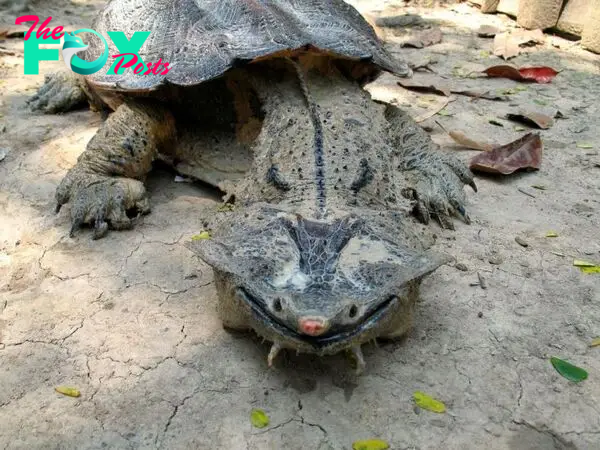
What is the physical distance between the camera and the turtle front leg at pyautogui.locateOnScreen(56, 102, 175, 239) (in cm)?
312

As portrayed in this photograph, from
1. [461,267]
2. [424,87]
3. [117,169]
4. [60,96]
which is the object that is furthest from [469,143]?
[60,96]

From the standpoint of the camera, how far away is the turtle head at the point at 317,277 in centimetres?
185

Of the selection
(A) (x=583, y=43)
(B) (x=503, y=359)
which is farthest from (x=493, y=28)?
(B) (x=503, y=359)

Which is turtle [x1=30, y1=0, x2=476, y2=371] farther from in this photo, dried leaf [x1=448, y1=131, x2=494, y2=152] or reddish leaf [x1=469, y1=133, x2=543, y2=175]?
dried leaf [x1=448, y1=131, x2=494, y2=152]

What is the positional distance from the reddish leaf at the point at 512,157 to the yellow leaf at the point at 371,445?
7.96 feet

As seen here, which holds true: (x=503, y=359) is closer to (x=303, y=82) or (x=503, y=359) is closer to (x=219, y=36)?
(x=303, y=82)

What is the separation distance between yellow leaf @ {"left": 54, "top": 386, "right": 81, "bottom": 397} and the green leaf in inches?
75.1

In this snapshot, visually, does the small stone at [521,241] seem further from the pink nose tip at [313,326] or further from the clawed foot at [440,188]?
the pink nose tip at [313,326]

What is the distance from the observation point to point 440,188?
11.1 feet

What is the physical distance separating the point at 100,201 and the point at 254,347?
1.38 meters

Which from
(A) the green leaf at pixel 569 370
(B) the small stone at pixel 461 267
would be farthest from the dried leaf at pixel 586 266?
(A) the green leaf at pixel 569 370

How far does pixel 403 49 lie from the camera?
670 centimetres

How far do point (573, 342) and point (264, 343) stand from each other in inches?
52.9

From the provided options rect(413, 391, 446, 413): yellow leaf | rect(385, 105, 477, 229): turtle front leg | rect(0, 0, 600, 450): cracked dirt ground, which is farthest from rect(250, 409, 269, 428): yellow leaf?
rect(385, 105, 477, 229): turtle front leg
